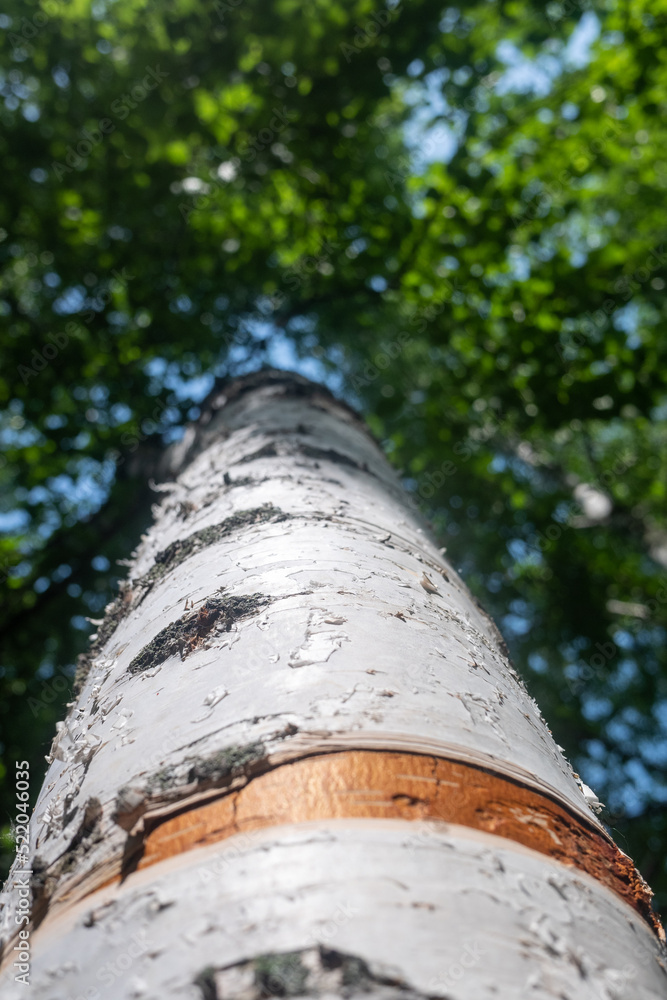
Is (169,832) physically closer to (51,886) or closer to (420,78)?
(51,886)

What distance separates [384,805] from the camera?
2.21ft

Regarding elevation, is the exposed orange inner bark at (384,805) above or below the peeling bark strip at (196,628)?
below

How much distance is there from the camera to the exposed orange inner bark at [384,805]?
26.2 inches

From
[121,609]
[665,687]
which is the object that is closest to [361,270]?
[121,609]

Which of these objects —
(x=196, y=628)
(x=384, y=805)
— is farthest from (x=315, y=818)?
(x=196, y=628)

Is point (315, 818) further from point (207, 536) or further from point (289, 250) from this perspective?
point (289, 250)

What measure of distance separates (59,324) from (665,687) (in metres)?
6.79

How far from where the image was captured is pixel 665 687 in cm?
643

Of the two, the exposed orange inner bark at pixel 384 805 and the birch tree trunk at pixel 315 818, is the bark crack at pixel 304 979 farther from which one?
the exposed orange inner bark at pixel 384 805

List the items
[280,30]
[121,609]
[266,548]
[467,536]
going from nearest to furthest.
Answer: [266,548], [121,609], [280,30], [467,536]

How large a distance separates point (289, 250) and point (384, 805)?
14.6ft

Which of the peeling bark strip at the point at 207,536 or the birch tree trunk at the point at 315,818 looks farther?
the peeling bark strip at the point at 207,536

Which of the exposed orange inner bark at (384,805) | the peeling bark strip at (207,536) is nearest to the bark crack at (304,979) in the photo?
the exposed orange inner bark at (384,805)

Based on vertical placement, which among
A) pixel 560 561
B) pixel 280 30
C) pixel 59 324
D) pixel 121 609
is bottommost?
pixel 121 609
